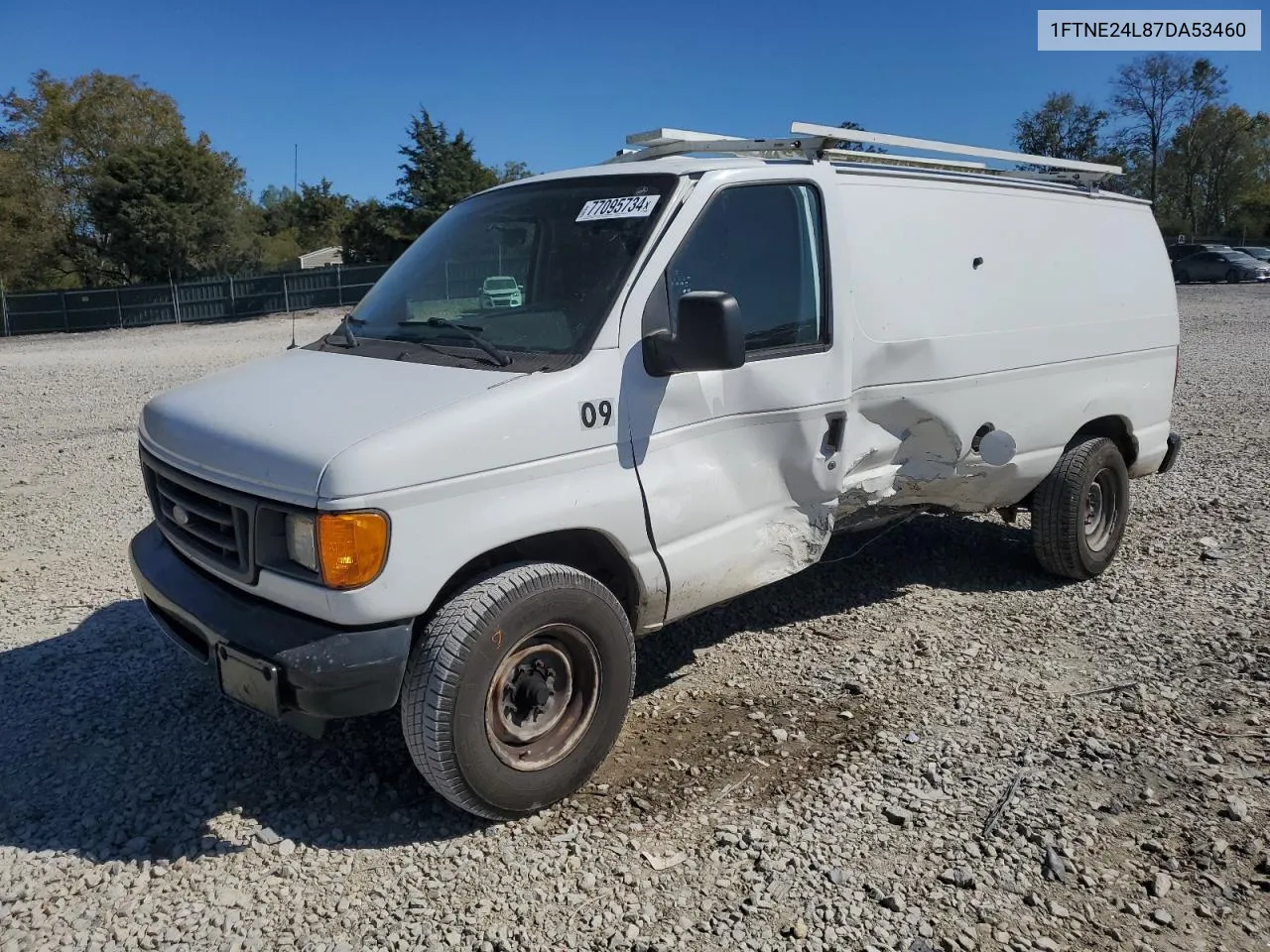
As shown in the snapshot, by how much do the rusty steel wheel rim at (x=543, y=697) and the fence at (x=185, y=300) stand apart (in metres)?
33.5

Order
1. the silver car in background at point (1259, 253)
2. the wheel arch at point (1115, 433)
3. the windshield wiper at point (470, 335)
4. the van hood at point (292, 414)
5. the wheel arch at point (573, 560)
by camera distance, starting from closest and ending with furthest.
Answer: the van hood at point (292, 414) < the wheel arch at point (573, 560) < the windshield wiper at point (470, 335) < the wheel arch at point (1115, 433) < the silver car in background at point (1259, 253)

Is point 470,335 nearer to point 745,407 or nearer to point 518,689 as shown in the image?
point 745,407

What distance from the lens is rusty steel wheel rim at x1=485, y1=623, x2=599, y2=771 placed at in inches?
132

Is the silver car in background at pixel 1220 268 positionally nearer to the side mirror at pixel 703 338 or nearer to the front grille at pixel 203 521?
the side mirror at pixel 703 338

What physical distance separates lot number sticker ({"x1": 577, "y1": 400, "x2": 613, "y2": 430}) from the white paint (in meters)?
0.03

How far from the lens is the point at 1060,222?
548 centimetres

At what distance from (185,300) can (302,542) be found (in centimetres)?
3696

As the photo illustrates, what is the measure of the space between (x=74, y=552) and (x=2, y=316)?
33942mm

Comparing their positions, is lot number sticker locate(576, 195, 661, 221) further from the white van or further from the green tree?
the green tree

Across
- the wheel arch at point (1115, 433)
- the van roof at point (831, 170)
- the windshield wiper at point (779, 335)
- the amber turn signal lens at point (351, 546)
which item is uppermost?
the van roof at point (831, 170)

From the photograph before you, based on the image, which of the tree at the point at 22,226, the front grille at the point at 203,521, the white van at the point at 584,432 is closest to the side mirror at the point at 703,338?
the white van at the point at 584,432

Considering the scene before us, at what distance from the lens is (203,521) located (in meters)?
3.43

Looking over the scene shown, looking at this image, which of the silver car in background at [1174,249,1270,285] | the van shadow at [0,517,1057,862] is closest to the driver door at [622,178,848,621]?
the van shadow at [0,517,1057,862]

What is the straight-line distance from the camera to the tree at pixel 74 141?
47.9 m
